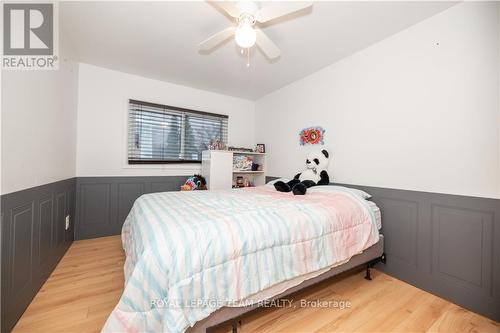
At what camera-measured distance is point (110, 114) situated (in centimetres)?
296

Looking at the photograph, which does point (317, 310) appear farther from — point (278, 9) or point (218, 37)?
point (218, 37)

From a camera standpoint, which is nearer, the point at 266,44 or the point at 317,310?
the point at 317,310

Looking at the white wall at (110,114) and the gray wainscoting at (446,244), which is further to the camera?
the white wall at (110,114)

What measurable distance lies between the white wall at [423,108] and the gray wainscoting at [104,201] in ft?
9.26

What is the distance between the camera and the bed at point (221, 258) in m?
0.97

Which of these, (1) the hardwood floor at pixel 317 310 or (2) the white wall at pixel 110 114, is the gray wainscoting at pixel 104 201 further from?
(1) the hardwood floor at pixel 317 310

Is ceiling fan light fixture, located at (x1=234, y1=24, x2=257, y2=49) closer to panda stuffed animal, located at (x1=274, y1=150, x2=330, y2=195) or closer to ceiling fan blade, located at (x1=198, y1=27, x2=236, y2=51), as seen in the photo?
ceiling fan blade, located at (x1=198, y1=27, x2=236, y2=51)

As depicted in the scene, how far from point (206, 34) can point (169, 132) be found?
1739mm

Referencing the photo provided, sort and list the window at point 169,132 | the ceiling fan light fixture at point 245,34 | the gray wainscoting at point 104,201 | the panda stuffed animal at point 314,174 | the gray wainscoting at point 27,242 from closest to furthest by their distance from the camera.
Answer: the gray wainscoting at point 27,242
the ceiling fan light fixture at point 245,34
the panda stuffed animal at point 314,174
the gray wainscoting at point 104,201
the window at point 169,132

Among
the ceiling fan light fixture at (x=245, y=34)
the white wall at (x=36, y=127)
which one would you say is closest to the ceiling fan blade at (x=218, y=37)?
the ceiling fan light fixture at (x=245, y=34)

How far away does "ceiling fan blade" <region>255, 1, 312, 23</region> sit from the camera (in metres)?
1.34

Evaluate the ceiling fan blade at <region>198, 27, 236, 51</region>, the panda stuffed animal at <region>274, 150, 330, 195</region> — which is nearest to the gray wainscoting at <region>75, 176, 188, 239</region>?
the panda stuffed animal at <region>274, 150, 330, 195</region>

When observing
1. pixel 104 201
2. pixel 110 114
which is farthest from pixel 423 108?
pixel 104 201

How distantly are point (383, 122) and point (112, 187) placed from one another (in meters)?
3.51
